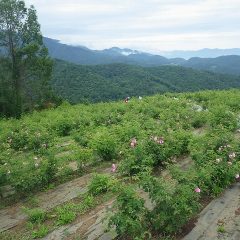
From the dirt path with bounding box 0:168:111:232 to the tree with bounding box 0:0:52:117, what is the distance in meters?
26.2

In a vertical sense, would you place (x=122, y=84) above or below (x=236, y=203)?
below

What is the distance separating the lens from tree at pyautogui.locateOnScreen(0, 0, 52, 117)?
35.0 m

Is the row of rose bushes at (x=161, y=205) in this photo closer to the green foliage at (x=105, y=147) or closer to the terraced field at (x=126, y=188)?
the terraced field at (x=126, y=188)

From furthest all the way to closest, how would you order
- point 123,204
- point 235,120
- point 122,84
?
point 122,84
point 235,120
point 123,204

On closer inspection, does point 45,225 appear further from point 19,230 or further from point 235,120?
point 235,120

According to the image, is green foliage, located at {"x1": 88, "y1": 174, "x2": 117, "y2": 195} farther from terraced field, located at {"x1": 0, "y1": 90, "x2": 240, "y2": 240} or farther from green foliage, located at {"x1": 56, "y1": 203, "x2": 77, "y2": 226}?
green foliage, located at {"x1": 56, "y1": 203, "x2": 77, "y2": 226}

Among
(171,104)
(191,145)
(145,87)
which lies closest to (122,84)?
(145,87)

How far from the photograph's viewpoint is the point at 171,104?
56.5 ft

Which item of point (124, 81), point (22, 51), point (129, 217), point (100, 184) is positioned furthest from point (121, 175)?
point (124, 81)

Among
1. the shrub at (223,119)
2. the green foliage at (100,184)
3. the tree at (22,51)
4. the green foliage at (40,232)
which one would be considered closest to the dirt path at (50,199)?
the green foliage at (100,184)

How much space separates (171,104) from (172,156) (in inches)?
317

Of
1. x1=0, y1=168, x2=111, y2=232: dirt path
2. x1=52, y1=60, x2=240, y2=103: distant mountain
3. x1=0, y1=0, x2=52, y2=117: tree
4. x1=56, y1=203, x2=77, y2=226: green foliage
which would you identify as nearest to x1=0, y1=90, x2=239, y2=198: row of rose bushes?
x1=0, y1=168, x2=111, y2=232: dirt path

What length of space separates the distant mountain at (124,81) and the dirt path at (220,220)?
72267 millimetres

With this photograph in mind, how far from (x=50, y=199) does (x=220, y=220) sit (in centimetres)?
333
